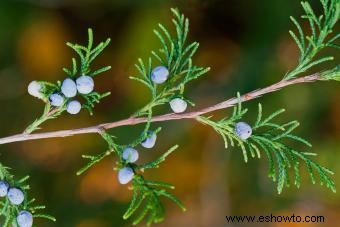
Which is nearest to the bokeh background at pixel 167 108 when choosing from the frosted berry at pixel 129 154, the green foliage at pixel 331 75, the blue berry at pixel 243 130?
the green foliage at pixel 331 75

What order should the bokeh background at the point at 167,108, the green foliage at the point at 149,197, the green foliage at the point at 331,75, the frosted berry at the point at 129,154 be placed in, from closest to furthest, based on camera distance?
1. the green foliage at the point at 149,197
2. the frosted berry at the point at 129,154
3. the green foliage at the point at 331,75
4. the bokeh background at the point at 167,108

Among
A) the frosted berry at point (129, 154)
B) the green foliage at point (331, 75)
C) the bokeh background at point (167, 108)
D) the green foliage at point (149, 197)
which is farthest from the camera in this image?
the bokeh background at point (167, 108)

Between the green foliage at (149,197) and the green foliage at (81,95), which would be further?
the green foliage at (81,95)

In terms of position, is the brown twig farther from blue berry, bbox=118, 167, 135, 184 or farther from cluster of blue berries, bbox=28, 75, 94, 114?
blue berry, bbox=118, 167, 135, 184

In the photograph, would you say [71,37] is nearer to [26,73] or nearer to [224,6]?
[26,73]

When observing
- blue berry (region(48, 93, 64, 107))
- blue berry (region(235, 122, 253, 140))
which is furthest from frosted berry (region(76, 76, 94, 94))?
blue berry (region(235, 122, 253, 140))

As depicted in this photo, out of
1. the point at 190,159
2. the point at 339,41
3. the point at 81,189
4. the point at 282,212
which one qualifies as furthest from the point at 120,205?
the point at 339,41

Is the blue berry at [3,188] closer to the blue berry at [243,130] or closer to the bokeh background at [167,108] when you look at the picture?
the blue berry at [243,130]

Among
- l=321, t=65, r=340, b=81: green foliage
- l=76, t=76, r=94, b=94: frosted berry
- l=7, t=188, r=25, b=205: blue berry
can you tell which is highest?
l=321, t=65, r=340, b=81: green foliage
